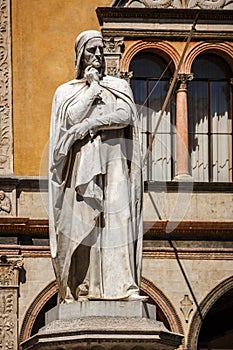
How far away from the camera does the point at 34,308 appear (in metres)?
26.4

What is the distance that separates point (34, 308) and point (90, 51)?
14635mm

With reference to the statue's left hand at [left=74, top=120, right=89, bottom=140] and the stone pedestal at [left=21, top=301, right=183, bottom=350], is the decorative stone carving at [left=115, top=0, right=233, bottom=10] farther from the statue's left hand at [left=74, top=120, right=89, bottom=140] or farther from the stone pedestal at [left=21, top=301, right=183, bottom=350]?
the stone pedestal at [left=21, top=301, right=183, bottom=350]

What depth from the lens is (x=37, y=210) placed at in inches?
1062

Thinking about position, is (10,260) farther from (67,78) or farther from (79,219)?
(79,219)

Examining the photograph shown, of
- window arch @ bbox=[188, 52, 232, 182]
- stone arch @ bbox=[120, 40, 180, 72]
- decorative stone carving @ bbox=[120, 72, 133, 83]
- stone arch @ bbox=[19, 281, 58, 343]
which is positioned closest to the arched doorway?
window arch @ bbox=[188, 52, 232, 182]

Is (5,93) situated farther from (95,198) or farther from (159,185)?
(95,198)

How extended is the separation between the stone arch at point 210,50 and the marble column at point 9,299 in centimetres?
463

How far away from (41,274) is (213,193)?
3.35 meters

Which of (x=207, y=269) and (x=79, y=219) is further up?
(x=207, y=269)

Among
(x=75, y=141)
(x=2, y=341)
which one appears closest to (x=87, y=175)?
(x=75, y=141)

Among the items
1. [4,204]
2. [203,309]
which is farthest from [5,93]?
[203,309]

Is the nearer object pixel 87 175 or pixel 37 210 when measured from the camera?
pixel 87 175

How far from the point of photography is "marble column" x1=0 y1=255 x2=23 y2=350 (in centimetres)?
2625

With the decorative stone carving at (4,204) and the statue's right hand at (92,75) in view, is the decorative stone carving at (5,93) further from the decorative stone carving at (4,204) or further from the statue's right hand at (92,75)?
the statue's right hand at (92,75)
